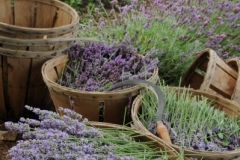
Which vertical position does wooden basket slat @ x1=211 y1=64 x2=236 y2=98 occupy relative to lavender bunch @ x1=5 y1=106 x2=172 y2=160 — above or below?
above

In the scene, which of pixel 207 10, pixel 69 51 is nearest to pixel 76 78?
pixel 69 51

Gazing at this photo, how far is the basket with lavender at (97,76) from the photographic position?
6.04 feet

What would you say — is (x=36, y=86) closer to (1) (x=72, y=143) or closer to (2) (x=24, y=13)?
(2) (x=24, y=13)

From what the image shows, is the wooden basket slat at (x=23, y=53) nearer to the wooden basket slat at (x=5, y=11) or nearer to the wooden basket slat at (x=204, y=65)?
the wooden basket slat at (x=5, y=11)

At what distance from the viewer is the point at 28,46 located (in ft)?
6.69

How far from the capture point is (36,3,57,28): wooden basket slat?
2.49 m

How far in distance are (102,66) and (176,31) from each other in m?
0.86

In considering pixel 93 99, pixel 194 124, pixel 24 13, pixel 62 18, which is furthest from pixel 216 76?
A: pixel 24 13

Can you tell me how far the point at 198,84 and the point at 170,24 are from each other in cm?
60

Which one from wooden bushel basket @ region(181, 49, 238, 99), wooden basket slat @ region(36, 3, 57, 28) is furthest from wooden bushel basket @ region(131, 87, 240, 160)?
wooden basket slat @ region(36, 3, 57, 28)

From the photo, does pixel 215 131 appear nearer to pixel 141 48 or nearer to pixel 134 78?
pixel 134 78

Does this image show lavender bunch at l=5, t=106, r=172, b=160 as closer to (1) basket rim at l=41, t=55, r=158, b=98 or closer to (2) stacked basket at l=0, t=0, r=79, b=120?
(1) basket rim at l=41, t=55, r=158, b=98

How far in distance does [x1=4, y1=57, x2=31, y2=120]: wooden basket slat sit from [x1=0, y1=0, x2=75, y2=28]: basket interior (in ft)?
1.54

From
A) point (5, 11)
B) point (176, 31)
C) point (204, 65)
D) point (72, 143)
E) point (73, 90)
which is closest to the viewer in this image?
point (72, 143)
